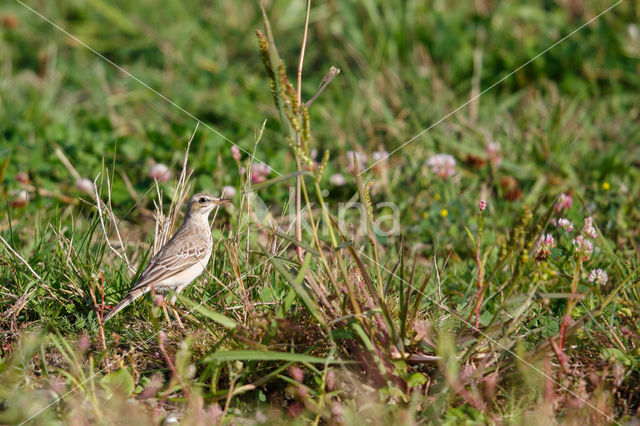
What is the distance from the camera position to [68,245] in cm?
390

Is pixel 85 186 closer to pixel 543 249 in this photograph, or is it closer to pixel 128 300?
pixel 128 300

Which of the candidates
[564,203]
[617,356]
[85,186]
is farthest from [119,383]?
[564,203]

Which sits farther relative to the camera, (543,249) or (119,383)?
(543,249)

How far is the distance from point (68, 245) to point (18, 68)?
15.9 feet

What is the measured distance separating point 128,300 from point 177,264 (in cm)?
36

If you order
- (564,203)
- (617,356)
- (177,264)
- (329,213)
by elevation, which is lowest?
(564,203)

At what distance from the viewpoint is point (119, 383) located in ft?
10.5

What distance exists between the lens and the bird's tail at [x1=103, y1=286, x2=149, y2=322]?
365cm

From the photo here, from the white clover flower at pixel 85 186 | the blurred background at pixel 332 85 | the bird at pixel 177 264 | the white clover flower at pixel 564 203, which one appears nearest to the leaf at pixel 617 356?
the white clover flower at pixel 564 203

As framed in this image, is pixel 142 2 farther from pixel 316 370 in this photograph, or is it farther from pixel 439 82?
pixel 316 370

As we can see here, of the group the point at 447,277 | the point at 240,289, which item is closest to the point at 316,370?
the point at 240,289

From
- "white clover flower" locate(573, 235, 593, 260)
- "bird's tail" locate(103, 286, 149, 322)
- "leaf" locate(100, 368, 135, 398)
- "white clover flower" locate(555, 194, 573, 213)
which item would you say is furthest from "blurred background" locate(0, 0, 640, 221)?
"leaf" locate(100, 368, 135, 398)

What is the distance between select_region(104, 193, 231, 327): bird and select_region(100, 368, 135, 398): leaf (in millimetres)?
431

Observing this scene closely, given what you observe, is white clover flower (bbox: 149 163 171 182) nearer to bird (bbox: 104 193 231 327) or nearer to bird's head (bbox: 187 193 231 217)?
bird's head (bbox: 187 193 231 217)
